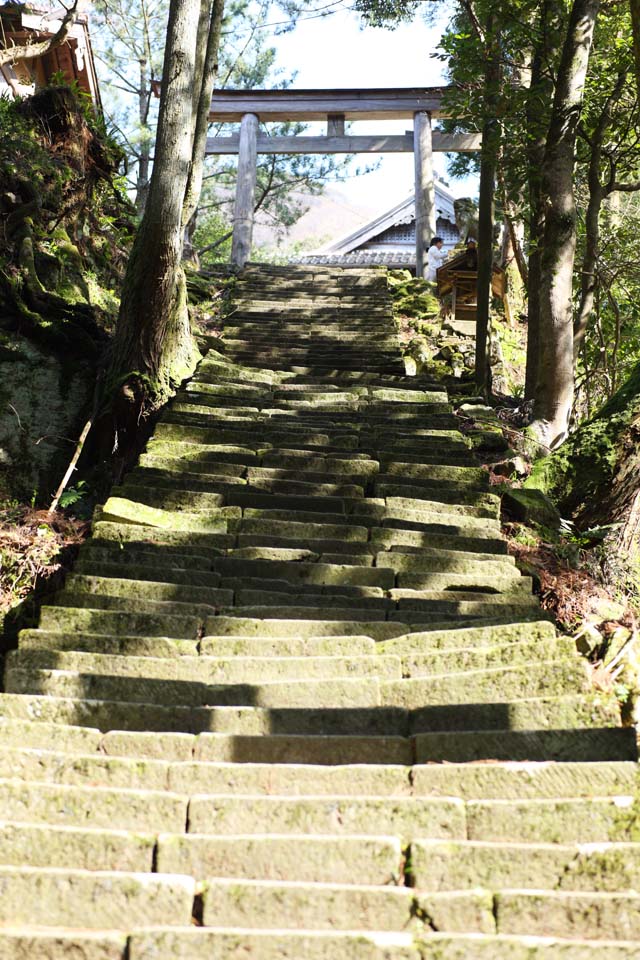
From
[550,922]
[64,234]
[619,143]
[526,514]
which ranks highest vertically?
[619,143]

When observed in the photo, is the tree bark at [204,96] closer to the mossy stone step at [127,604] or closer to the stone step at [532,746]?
the mossy stone step at [127,604]

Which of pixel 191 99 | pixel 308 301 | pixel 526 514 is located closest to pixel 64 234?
pixel 191 99

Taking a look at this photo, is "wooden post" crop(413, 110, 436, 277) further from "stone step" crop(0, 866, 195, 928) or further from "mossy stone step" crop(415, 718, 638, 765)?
"stone step" crop(0, 866, 195, 928)

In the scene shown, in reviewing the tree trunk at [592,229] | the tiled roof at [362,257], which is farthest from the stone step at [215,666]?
the tiled roof at [362,257]

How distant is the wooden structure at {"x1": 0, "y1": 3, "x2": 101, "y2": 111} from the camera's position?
41.8ft

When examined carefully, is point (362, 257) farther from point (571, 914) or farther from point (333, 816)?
point (571, 914)

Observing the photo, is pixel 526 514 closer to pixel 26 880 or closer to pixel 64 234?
pixel 26 880

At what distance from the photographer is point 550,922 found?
8.38 ft

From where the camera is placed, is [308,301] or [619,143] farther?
[308,301]

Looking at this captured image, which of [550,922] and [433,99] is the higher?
[433,99]

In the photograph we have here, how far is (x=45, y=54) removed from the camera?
14.5 metres

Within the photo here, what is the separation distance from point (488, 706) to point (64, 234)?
7227mm

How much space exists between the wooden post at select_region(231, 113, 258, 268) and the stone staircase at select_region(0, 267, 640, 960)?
365 inches

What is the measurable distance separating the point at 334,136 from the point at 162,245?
979 centimetres
